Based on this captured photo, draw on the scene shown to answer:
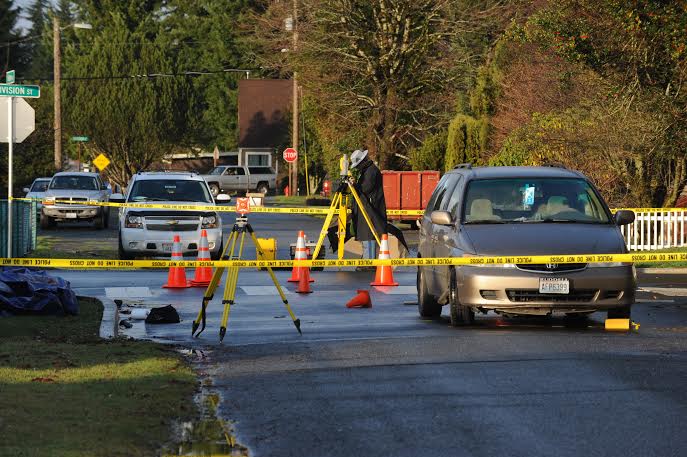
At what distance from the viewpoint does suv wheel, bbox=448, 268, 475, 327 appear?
1391 cm

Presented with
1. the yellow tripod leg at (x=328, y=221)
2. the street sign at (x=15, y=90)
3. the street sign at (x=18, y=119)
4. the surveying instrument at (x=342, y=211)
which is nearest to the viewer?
the yellow tripod leg at (x=328, y=221)

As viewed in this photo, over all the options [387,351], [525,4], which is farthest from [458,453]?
[525,4]

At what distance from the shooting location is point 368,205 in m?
22.2

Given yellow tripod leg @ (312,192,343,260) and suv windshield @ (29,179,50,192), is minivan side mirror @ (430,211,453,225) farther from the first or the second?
suv windshield @ (29,179,50,192)

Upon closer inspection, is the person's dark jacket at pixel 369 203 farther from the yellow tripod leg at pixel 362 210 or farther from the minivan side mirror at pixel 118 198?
the minivan side mirror at pixel 118 198

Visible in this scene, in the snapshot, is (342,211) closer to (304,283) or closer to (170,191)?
(304,283)

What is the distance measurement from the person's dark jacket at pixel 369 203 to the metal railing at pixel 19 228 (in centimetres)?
693

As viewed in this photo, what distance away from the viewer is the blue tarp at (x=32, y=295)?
14352mm

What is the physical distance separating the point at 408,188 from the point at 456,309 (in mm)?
28354

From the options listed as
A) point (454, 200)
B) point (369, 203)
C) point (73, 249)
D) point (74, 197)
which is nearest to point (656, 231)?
point (369, 203)

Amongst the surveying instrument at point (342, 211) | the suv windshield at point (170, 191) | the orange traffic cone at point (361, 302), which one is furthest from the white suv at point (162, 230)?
the orange traffic cone at point (361, 302)

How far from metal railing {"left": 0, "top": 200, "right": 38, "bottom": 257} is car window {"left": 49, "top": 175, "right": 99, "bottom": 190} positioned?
12.2 m

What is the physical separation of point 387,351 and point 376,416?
3.27 metres

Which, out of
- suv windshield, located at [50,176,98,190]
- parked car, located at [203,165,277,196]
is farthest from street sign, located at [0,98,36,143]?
parked car, located at [203,165,277,196]
